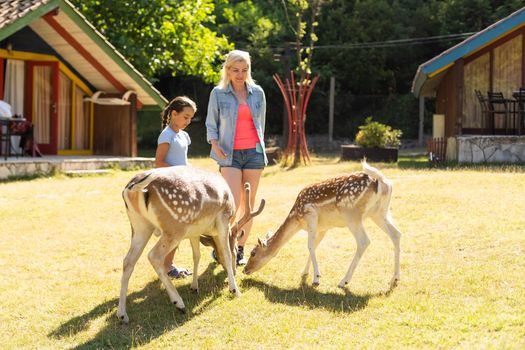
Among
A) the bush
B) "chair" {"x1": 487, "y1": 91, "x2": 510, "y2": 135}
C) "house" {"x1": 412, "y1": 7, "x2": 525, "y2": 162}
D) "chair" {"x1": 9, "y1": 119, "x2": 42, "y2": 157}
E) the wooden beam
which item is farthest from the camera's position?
the bush

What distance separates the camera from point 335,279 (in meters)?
7.22

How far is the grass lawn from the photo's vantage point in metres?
5.62

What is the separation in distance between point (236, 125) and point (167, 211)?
174cm

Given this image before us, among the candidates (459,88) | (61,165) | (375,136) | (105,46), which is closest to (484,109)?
(459,88)

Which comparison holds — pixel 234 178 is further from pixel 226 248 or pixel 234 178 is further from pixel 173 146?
pixel 226 248

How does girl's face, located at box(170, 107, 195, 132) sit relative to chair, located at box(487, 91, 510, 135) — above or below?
below

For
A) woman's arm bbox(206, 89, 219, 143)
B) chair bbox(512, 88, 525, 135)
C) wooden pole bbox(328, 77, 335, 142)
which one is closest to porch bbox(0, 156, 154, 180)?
woman's arm bbox(206, 89, 219, 143)

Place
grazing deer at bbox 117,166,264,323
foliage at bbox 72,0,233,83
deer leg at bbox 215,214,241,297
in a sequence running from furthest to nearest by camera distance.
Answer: foliage at bbox 72,0,233,83 < deer leg at bbox 215,214,241,297 < grazing deer at bbox 117,166,264,323

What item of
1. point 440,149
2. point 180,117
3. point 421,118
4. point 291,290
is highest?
point 421,118

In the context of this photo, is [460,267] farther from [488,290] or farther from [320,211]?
[320,211]

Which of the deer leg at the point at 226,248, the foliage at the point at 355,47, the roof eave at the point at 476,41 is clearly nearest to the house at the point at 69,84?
the roof eave at the point at 476,41

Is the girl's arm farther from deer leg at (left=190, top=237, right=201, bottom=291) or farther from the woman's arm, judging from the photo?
deer leg at (left=190, top=237, right=201, bottom=291)

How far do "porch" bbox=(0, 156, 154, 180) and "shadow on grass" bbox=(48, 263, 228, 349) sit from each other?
8.52 m

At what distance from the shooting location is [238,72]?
7.34m
